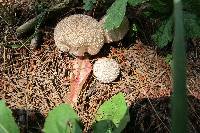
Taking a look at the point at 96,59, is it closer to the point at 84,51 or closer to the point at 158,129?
the point at 84,51

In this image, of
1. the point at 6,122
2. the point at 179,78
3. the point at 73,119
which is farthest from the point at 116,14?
Result: the point at 179,78

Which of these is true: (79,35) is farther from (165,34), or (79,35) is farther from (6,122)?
(6,122)

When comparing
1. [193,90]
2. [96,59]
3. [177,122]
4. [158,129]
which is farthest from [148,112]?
[177,122]

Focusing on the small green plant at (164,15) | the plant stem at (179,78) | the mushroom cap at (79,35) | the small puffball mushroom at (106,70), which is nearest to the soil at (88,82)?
the small puffball mushroom at (106,70)

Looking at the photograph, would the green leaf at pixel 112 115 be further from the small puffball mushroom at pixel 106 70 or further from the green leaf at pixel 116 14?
the green leaf at pixel 116 14

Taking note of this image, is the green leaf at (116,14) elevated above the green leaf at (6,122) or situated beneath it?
elevated above
